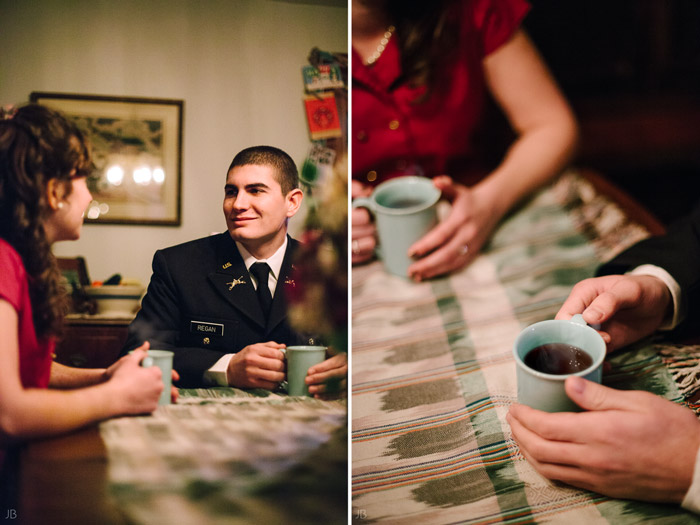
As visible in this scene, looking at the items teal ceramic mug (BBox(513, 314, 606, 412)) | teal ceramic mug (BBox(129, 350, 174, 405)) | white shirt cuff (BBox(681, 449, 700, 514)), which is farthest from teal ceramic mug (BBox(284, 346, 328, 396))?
white shirt cuff (BBox(681, 449, 700, 514))

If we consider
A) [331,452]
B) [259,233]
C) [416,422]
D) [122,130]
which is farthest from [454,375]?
[122,130]

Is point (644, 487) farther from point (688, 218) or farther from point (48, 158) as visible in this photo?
point (48, 158)

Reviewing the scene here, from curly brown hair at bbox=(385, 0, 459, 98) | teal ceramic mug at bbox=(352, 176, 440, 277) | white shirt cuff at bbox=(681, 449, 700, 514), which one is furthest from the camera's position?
curly brown hair at bbox=(385, 0, 459, 98)

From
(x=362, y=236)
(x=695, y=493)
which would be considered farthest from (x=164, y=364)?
(x=695, y=493)

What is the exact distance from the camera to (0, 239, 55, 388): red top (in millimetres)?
559

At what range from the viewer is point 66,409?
22.2 inches

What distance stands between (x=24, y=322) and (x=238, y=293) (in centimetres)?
24

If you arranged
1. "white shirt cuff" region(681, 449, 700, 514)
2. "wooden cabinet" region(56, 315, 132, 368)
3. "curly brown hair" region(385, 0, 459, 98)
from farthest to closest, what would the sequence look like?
"curly brown hair" region(385, 0, 459, 98)
"wooden cabinet" region(56, 315, 132, 368)
"white shirt cuff" region(681, 449, 700, 514)

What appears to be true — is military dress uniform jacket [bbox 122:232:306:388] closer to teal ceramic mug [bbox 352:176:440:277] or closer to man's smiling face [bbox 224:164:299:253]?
man's smiling face [bbox 224:164:299:253]

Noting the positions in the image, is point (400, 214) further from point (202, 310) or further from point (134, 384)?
point (134, 384)

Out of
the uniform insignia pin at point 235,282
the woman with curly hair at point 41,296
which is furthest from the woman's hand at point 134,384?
the uniform insignia pin at point 235,282

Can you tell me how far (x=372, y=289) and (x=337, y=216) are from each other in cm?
18

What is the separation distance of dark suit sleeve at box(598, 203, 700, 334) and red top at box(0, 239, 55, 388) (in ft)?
2.42

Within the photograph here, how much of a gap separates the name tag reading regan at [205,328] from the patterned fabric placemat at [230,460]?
0.23ft
